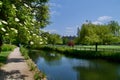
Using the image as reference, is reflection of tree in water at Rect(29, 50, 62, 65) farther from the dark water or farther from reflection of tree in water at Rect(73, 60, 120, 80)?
reflection of tree in water at Rect(73, 60, 120, 80)

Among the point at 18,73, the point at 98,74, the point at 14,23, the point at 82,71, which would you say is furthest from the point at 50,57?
the point at 14,23

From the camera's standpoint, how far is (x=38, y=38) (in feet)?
28.0

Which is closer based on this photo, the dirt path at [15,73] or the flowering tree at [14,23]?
the flowering tree at [14,23]

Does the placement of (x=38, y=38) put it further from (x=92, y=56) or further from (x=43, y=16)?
(x=92, y=56)

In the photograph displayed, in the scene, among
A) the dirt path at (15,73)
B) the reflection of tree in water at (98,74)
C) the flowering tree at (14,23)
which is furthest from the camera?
the reflection of tree in water at (98,74)

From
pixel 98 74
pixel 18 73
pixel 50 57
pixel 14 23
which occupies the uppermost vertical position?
pixel 14 23

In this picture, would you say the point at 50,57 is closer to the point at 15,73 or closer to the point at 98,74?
the point at 98,74

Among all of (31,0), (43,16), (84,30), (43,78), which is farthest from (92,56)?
(43,78)

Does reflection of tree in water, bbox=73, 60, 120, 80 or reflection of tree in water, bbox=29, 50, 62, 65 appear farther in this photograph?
reflection of tree in water, bbox=29, 50, 62, 65

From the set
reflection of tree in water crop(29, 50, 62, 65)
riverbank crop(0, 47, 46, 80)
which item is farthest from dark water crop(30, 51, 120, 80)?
reflection of tree in water crop(29, 50, 62, 65)

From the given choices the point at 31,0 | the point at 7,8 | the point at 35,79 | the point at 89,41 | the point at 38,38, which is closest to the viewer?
the point at 7,8

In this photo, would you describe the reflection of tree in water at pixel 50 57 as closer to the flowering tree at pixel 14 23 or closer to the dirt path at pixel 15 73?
the dirt path at pixel 15 73

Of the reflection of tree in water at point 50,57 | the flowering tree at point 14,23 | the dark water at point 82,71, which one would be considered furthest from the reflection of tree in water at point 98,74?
the flowering tree at point 14,23

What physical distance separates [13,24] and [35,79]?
8.12 metres
